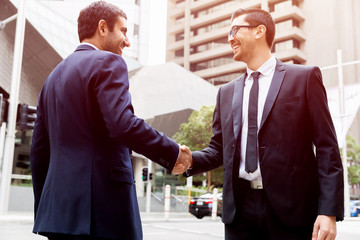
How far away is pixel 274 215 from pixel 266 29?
4.36ft

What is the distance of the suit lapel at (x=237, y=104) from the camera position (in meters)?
2.82

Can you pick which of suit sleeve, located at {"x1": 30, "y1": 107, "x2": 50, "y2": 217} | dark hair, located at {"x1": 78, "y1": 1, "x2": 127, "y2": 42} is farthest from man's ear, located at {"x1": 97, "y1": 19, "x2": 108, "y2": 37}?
suit sleeve, located at {"x1": 30, "y1": 107, "x2": 50, "y2": 217}

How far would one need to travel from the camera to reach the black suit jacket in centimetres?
248

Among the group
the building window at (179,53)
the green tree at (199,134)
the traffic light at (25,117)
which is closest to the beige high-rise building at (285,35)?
the building window at (179,53)

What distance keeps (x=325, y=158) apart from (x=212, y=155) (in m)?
0.97

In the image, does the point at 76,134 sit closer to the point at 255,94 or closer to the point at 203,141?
the point at 255,94

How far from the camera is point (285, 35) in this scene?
63.4m

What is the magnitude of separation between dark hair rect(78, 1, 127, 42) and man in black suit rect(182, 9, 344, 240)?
3.24 ft

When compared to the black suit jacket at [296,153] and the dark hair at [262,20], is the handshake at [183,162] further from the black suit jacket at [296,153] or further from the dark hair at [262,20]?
the dark hair at [262,20]

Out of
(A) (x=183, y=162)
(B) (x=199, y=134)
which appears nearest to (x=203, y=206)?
(B) (x=199, y=134)

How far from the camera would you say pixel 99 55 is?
8.32 ft

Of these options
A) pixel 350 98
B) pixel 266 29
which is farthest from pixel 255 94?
pixel 350 98

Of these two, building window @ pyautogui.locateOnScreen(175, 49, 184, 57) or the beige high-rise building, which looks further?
building window @ pyautogui.locateOnScreen(175, 49, 184, 57)

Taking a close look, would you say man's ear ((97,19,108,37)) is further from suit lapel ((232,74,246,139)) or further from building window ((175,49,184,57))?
building window ((175,49,184,57))
